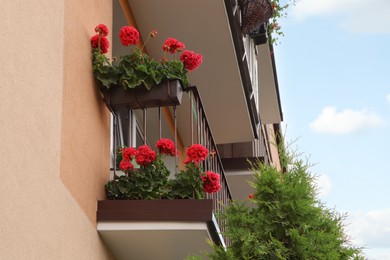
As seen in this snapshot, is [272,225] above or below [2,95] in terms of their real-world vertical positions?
below

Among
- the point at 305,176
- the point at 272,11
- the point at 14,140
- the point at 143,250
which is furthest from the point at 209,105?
the point at 14,140

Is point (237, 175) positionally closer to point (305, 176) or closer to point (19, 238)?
point (305, 176)

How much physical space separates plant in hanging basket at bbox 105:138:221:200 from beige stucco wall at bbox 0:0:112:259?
0.73 ft

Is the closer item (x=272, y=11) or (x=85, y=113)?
(x=85, y=113)

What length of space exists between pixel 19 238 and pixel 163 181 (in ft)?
8.75

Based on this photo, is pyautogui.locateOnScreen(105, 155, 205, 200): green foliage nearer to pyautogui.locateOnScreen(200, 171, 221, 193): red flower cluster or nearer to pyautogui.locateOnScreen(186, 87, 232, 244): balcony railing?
pyautogui.locateOnScreen(200, 171, 221, 193): red flower cluster

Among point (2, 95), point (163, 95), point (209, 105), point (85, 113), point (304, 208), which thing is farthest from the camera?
point (209, 105)

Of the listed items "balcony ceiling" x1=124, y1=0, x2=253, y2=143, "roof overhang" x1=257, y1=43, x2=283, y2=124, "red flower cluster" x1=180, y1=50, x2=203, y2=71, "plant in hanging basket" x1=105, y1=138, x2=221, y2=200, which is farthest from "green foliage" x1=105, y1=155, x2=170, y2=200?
"roof overhang" x1=257, y1=43, x2=283, y2=124

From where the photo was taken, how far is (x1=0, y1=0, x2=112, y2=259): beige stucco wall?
5848mm

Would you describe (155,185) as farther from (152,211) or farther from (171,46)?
(171,46)

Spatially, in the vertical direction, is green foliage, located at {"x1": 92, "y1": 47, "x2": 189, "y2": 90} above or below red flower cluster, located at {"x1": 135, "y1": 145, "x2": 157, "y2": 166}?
above

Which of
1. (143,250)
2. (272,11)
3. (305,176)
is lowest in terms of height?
(143,250)

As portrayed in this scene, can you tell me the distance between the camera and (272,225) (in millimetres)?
7398

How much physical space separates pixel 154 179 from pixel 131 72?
3.39ft
